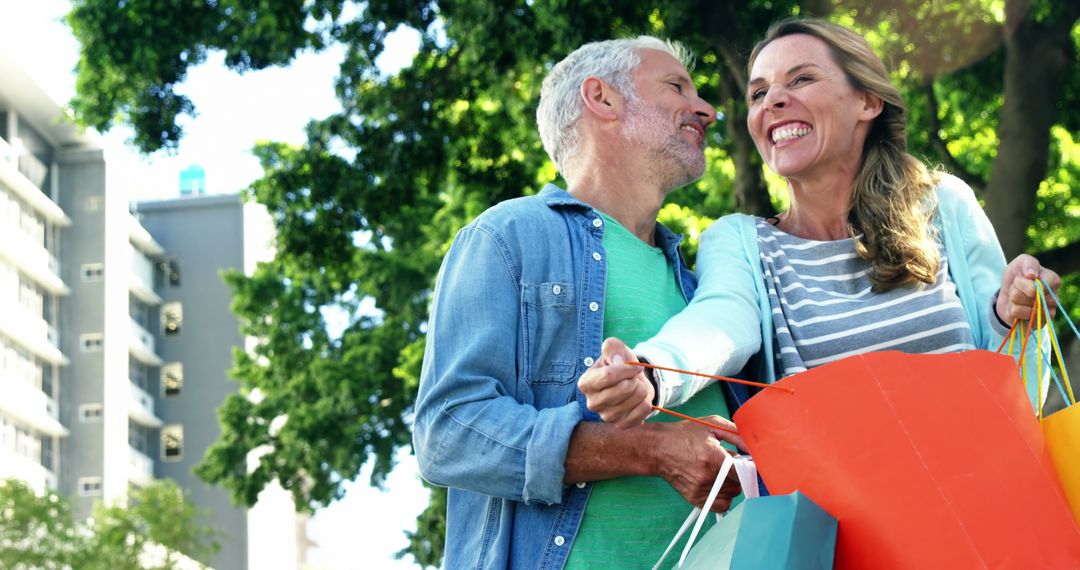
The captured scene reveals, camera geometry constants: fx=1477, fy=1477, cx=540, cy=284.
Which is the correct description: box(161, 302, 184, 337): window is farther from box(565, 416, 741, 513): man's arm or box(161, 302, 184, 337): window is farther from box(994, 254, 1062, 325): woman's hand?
box(994, 254, 1062, 325): woman's hand

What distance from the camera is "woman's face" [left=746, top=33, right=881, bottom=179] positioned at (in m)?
3.43

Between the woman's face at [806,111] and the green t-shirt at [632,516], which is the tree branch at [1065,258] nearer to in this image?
the woman's face at [806,111]

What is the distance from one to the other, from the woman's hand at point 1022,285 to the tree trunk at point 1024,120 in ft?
19.5

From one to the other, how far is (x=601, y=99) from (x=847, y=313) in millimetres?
1133

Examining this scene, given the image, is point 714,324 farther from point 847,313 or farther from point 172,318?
point 172,318

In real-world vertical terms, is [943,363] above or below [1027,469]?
above

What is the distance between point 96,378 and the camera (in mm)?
58844

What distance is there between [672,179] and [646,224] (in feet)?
0.60

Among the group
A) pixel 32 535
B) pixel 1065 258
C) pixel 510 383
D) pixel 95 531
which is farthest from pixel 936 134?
pixel 95 531

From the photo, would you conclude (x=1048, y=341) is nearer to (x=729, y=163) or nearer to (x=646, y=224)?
(x=646, y=224)

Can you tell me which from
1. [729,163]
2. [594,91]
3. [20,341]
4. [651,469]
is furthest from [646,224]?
[20,341]

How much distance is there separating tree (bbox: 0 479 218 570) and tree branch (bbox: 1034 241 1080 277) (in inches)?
885

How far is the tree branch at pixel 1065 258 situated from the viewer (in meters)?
9.10

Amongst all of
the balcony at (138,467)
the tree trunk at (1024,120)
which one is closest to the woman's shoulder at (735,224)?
the tree trunk at (1024,120)
